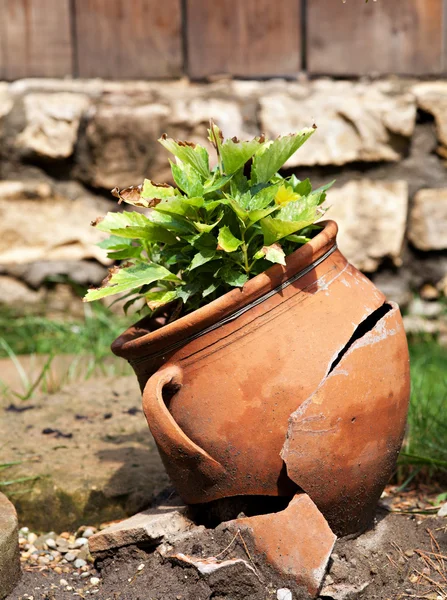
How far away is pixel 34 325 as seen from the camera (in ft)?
10.5

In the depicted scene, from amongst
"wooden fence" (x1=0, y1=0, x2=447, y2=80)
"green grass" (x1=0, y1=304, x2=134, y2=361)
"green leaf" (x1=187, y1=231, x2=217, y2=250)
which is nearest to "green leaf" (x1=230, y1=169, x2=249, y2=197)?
"green leaf" (x1=187, y1=231, x2=217, y2=250)

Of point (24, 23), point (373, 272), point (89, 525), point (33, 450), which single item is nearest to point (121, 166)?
point (24, 23)

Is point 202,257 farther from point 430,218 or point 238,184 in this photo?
point 430,218

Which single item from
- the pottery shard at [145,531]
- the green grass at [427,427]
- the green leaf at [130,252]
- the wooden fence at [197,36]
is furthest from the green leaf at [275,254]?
the wooden fence at [197,36]

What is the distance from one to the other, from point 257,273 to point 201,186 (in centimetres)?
21

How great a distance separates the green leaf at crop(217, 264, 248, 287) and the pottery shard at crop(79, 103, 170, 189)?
169cm

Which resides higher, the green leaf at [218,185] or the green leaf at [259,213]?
the green leaf at [218,185]

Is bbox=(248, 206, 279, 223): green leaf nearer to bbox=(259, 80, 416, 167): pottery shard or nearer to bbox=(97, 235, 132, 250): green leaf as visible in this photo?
bbox=(97, 235, 132, 250): green leaf

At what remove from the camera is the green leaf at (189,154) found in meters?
1.53

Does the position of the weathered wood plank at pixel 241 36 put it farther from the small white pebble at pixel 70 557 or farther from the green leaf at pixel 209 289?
the small white pebble at pixel 70 557

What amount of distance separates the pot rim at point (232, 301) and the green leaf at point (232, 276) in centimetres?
2

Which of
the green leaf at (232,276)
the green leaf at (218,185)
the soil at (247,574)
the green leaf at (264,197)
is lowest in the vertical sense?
the soil at (247,574)

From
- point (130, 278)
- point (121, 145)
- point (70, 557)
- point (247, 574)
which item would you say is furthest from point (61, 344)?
point (247, 574)

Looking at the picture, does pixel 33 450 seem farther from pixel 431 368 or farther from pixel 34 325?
pixel 431 368
